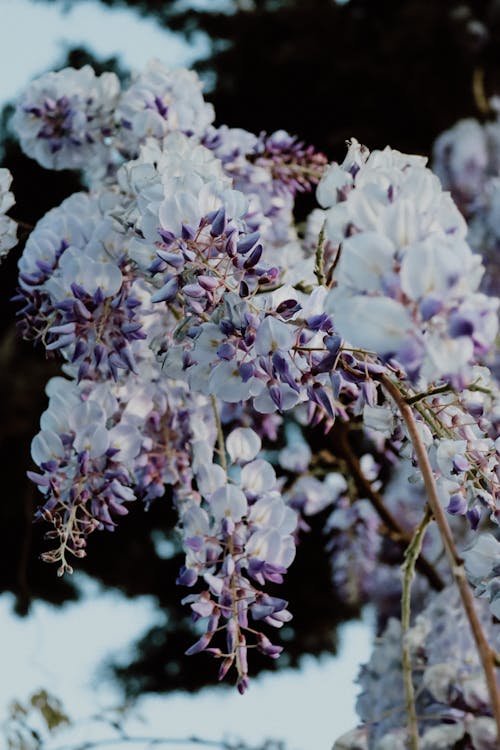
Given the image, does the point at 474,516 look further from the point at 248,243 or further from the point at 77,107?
the point at 77,107

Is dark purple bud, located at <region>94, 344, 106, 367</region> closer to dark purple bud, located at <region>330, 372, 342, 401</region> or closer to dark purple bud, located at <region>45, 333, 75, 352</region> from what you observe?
dark purple bud, located at <region>45, 333, 75, 352</region>

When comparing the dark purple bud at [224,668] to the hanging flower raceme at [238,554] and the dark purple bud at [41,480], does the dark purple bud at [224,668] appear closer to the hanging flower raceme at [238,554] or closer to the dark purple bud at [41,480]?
the hanging flower raceme at [238,554]

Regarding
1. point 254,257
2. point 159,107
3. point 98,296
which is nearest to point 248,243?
point 254,257

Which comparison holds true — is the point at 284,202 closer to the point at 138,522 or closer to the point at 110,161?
the point at 110,161

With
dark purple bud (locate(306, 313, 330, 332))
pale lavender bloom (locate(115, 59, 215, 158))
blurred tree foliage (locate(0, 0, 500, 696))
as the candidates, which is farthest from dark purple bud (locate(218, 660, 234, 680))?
blurred tree foliage (locate(0, 0, 500, 696))

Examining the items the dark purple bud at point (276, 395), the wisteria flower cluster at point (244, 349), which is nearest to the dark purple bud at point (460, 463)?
the wisteria flower cluster at point (244, 349)
